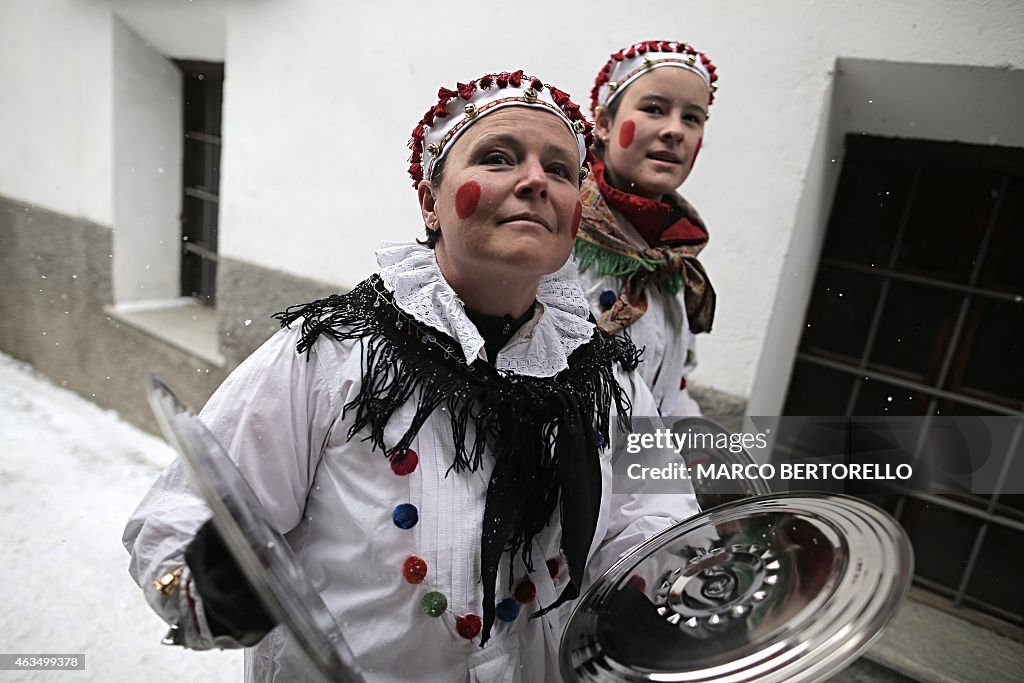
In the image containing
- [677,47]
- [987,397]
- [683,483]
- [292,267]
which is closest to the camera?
[683,483]

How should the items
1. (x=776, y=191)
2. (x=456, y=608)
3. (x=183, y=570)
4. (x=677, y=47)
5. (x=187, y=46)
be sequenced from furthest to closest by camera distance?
1. (x=187, y=46)
2. (x=776, y=191)
3. (x=677, y=47)
4. (x=456, y=608)
5. (x=183, y=570)

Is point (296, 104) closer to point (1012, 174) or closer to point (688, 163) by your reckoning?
point (688, 163)

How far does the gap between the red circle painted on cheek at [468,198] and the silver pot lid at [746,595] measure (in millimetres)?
599

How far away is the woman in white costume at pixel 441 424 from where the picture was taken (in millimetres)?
985

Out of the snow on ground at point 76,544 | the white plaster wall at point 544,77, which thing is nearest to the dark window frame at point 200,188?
the white plaster wall at point 544,77

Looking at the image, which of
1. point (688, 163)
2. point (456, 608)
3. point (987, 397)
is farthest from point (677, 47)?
point (987, 397)

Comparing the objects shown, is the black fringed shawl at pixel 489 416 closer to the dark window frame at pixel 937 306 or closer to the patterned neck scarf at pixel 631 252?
the patterned neck scarf at pixel 631 252

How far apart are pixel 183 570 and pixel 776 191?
1.91m

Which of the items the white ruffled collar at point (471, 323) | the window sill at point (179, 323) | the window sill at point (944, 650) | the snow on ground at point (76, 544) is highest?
the white ruffled collar at point (471, 323)

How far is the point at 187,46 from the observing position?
303 cm

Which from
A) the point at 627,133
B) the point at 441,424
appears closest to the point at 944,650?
the point at 627,133

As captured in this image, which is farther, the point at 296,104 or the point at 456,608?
the point at 296,104

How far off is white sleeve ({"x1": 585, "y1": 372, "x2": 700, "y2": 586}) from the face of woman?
1.28 feet

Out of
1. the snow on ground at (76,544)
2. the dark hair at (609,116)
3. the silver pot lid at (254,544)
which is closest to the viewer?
the silver pot lid at (254,544)
